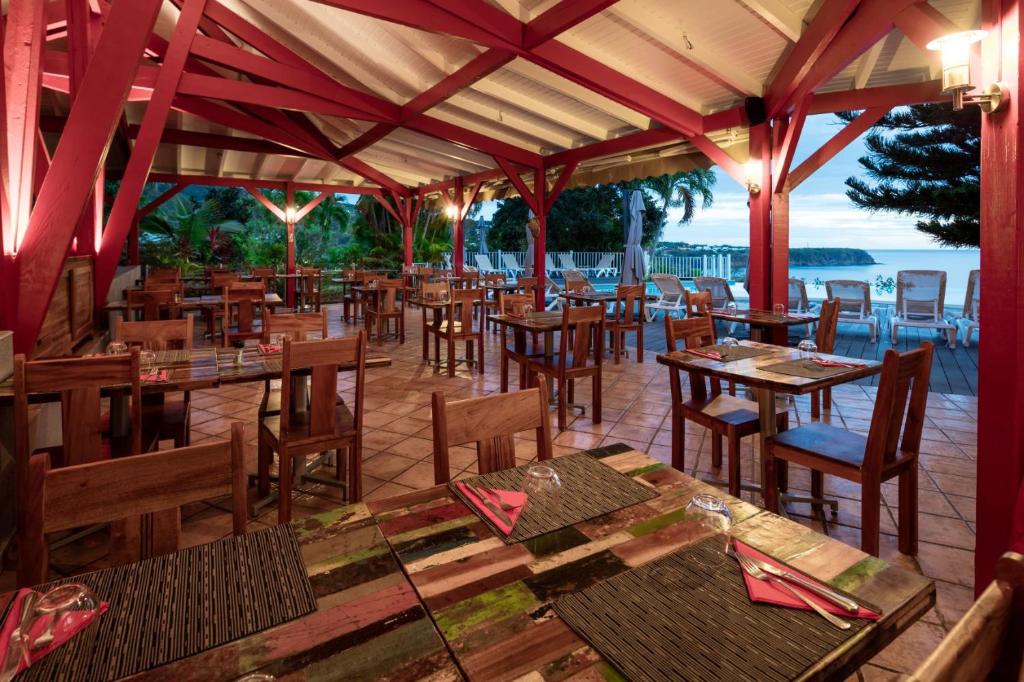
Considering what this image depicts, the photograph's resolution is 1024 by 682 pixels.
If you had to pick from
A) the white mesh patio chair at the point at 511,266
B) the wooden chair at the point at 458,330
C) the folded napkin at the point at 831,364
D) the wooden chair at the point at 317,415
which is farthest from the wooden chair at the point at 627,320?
the white mesh patio chair at the point at 511,266

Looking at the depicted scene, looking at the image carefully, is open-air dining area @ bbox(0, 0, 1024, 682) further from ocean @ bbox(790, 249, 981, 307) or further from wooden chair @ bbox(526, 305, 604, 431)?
ocean @ bbox(790, 249, 981, 307)

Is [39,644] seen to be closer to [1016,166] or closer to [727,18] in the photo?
[1016,166]

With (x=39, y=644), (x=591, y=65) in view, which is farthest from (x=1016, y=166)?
(x=591, y=65)

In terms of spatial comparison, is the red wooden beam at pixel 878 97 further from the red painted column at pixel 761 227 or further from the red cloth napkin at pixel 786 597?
the red cloth napkin at pixel 786 597

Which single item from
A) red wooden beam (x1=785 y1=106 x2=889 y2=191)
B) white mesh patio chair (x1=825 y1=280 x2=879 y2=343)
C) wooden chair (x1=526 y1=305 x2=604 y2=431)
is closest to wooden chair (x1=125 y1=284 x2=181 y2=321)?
wooden chair (x1=526 y1=305 x2=604 y2=431)

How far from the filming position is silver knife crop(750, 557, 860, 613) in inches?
35.8

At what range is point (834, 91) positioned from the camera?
529cm

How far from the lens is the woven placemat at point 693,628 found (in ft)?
2.56

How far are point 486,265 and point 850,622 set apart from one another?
14256 millimetres

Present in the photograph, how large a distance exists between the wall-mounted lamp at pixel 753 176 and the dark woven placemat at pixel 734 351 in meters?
3.00

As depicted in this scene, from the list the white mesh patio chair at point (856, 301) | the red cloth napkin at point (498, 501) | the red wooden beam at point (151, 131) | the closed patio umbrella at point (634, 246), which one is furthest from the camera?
the closed patio umbrella at point (634, 246)

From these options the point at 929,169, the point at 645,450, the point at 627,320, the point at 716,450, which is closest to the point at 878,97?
the point at 627,320

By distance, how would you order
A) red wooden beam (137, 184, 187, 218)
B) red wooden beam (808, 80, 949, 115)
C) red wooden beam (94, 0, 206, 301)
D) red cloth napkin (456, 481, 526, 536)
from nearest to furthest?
red cloth napkin (456, 481, 526, 536) < red wooden beam (94, 0, 206, 301) < red wooden beam (808, 80, 949, 115) < red wooden beam (137, 184, 187, 218)

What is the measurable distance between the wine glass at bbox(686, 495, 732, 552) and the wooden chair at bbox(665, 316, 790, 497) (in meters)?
1.45
